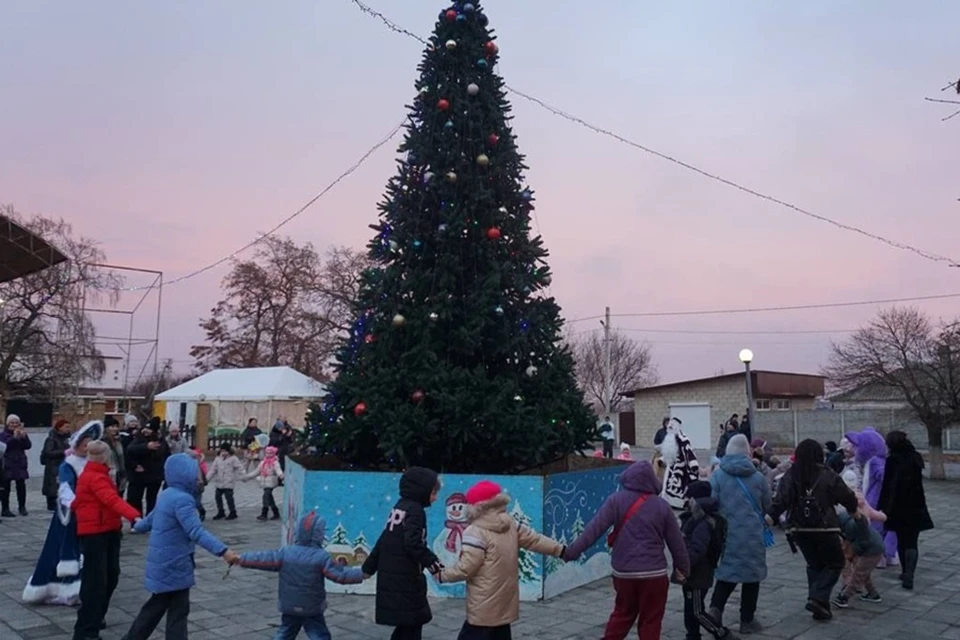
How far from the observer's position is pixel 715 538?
6.04 m

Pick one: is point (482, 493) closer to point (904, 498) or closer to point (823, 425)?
point (904, 498)

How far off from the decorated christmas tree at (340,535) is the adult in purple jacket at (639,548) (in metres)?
3.12

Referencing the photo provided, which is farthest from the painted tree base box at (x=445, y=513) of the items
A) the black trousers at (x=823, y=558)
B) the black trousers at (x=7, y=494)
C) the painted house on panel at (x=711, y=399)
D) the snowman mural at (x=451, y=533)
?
the painted house on panel at (x=711, y=399)

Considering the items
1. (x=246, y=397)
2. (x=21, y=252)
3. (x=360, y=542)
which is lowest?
(x=360, y=542)

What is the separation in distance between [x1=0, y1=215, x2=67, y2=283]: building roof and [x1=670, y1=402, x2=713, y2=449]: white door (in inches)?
1109

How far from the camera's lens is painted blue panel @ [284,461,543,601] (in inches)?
290

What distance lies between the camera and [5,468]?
1333 cm

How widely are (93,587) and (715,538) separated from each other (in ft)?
15.8

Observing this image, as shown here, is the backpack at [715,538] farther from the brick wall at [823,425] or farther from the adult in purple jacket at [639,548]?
the brick wall at [823,425]

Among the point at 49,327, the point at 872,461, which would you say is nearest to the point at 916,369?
the point at 872,461

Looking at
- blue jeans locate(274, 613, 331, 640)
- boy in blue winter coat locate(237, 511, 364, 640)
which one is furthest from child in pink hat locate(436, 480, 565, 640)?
blue jeans locate(274, 613, 331, 640)

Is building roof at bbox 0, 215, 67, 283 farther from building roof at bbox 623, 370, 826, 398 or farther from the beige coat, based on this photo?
building roof at bbox 623, 370, 826, 398

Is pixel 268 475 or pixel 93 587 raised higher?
pixel 268 475

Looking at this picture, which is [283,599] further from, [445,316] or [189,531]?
[445,316]
